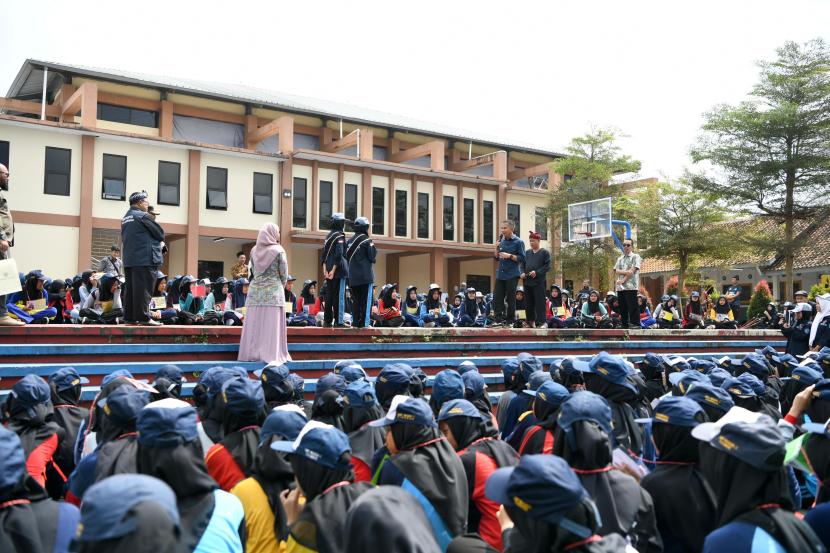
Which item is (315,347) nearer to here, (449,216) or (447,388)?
(447,388)

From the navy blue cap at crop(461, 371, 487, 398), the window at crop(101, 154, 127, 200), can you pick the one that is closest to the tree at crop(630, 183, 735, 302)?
the window at crop(101, 154, 127, 200)

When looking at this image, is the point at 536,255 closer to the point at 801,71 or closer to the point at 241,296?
the point at 241,296

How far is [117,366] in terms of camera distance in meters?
8.77

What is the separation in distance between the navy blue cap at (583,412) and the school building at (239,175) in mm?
24690

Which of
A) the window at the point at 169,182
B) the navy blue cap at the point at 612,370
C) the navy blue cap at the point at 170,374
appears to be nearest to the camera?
the navy blue cap at the point at 612,370

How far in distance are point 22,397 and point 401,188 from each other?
92.9 ft

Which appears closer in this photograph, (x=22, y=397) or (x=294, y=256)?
(x=22, y=397)

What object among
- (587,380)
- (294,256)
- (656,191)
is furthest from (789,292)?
(587,380)

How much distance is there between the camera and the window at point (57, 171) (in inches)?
964

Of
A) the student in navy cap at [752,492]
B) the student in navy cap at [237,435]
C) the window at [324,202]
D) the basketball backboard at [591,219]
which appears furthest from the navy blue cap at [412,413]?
the window at [324,202]

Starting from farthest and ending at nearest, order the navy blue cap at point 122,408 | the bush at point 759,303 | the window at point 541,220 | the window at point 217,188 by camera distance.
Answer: the window at point 541,220 → the window at point 217,188 → the bush at point 759,303 → the navy blue cap at point 122,408

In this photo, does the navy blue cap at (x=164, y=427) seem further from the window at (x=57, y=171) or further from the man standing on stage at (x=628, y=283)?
the window at (x=57, y=171)

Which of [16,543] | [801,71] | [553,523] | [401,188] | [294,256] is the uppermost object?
[801,71]

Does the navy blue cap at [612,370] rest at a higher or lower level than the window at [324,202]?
lower
